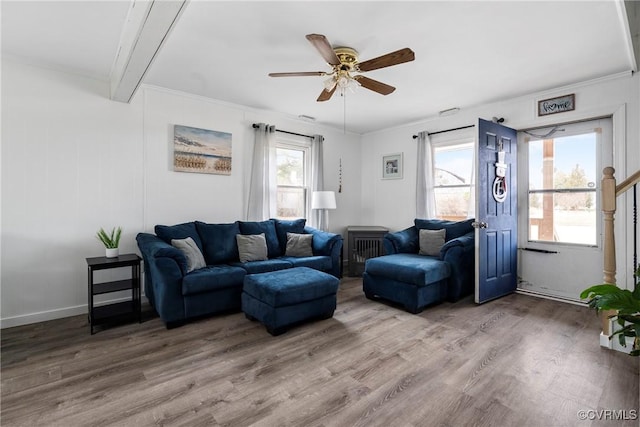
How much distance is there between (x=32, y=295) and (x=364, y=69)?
3915 millimetres

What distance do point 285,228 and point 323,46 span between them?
2799 mm

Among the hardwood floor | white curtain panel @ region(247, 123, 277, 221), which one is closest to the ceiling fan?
white curtain panel @ region(247, 123, 277, 221)

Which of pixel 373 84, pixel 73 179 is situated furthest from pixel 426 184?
pixel 73 179

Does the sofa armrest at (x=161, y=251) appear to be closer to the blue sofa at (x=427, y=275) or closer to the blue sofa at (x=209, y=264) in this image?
Answer: the blue sofa at (x=209, y=264)

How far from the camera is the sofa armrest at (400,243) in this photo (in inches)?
171

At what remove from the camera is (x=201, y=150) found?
13.4 ft

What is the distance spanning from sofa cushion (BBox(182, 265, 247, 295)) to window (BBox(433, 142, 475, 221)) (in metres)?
3.34

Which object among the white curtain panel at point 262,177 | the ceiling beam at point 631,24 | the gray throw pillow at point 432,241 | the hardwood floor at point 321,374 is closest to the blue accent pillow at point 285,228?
the white curtain panel at point 262,177

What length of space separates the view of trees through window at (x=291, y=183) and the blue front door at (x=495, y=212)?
273cm

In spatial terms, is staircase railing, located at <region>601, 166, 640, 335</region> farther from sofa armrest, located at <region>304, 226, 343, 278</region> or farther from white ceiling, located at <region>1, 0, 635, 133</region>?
sofa armrest, located at <region>304, 226, 343, 278</region>

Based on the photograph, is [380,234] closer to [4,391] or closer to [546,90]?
[546,90]

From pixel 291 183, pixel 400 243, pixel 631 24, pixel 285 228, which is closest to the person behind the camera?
pixel 631 24

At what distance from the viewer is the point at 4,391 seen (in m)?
1.94

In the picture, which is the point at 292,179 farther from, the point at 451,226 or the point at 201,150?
the point at 451,226
